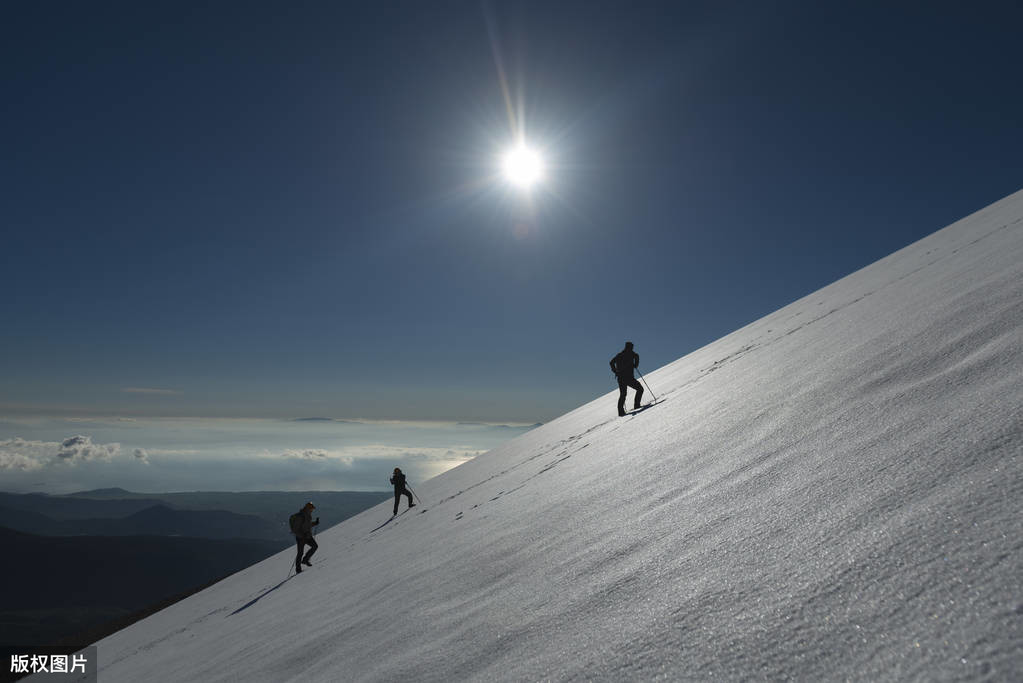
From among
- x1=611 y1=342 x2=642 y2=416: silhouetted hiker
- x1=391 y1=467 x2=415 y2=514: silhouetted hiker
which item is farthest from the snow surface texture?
x1=391 y1=467 x2=415 y2=514: silhouetted hiker

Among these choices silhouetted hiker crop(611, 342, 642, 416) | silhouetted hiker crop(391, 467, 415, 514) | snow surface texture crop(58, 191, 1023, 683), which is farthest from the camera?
silhouetted hiker crop(391, 467, 415, 514)

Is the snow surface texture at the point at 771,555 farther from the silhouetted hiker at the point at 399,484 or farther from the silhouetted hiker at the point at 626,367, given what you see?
the silhouetted hiker at the point at 399,484

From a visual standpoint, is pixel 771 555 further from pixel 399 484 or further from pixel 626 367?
pixel 399 484

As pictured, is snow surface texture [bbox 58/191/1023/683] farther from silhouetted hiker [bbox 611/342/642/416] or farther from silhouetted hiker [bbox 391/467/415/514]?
silhouetted hiker [bbox 391/467/415/514]

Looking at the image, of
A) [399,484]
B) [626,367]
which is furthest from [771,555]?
[399,484]

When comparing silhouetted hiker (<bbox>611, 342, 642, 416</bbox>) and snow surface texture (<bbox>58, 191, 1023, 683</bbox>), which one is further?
silhouetted hiker (<bbox>611, 342, 642, 416</bbox>)

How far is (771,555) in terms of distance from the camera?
2.09 metres

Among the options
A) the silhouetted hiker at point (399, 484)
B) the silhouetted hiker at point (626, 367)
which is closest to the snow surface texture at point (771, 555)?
the silhouetted hiker at point (626, 367)

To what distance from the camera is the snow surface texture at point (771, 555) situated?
146 centimetres

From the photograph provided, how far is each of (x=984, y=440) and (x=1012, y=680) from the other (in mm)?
1444

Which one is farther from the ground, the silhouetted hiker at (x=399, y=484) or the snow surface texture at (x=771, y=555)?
the silhouetted hiker at (x=399, y=484)

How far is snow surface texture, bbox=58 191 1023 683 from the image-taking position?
146 centimetres

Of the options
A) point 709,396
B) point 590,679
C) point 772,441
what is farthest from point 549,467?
point 590,679

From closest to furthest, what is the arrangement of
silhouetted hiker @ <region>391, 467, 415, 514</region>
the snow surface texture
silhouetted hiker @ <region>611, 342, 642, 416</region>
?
1. the snow surface texture
2. silhouetted hiker @ <region>611, 342, 642, 416</region>
3. silhouetted hiker @ <region>391, 467, 415, 514</region>
